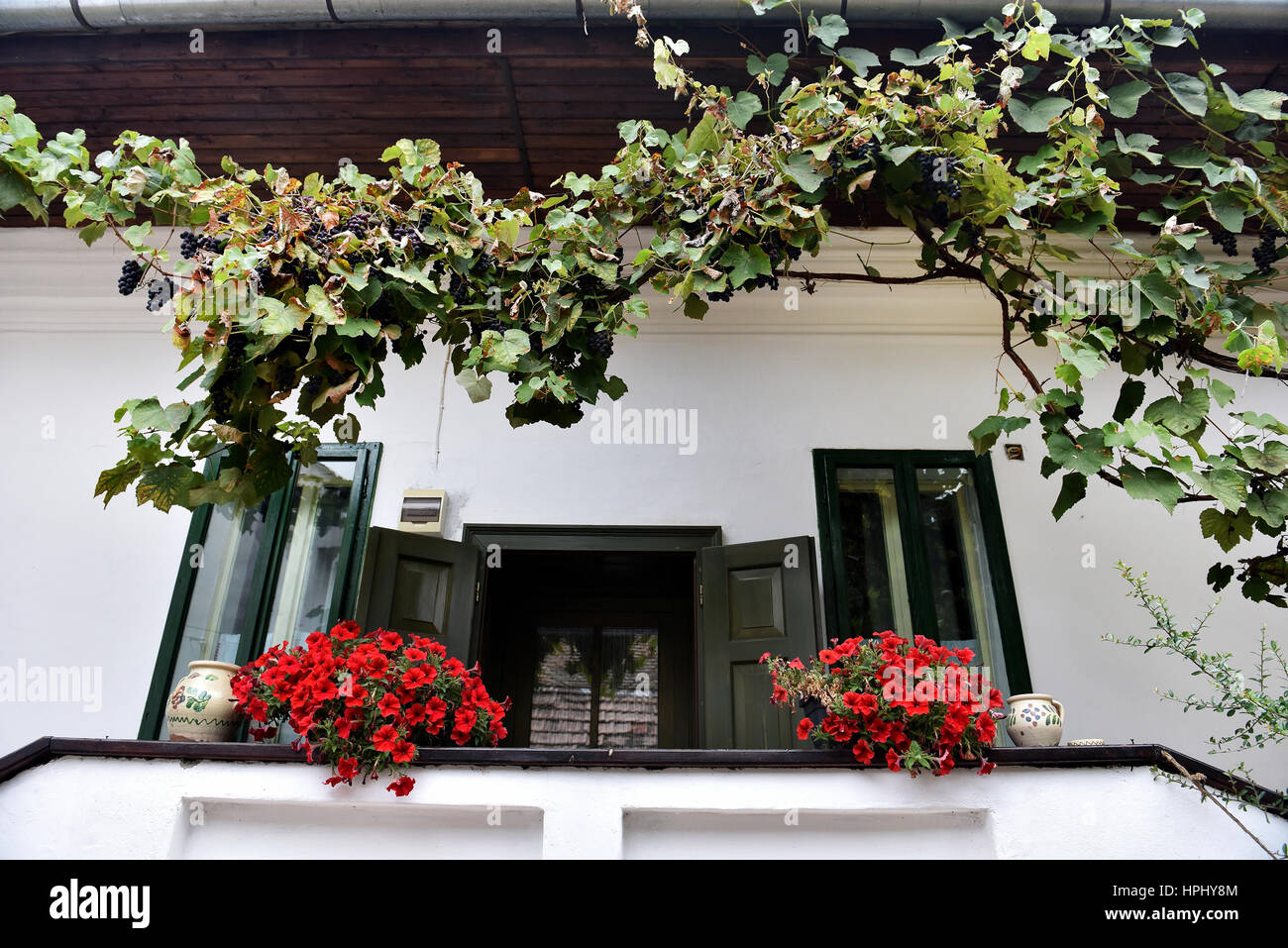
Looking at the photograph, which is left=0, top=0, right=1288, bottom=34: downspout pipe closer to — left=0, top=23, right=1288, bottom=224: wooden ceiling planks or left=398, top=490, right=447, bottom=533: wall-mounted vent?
left=0, top=23, right=1288, bottom=224: wooden ceiling planks

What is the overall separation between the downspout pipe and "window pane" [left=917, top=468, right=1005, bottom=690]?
7.04 ft

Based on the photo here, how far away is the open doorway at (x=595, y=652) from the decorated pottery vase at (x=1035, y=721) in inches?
116

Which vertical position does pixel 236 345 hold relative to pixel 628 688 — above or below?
above

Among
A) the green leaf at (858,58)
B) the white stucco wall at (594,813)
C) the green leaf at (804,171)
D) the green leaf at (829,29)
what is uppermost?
the green leaf at (829,29)

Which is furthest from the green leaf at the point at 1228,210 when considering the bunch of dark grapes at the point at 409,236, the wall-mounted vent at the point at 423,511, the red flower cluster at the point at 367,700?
the wall-mounted vent at the point at 423,511

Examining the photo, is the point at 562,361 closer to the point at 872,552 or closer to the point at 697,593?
the point at 697,593

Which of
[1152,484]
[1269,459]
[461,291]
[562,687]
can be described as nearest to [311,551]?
[461,291]

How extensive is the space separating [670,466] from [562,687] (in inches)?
97.2

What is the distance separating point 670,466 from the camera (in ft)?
16.2

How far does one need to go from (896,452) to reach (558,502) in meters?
1.76

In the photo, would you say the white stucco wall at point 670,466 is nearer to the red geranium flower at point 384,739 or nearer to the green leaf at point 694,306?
the green leaf at point 694,306

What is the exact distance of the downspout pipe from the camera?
390 cm

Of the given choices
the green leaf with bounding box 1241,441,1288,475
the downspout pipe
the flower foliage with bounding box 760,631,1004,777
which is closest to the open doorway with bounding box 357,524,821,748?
the flower foliage with bounding box 760,631,1004,777

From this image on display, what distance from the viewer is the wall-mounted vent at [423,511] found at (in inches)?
186
